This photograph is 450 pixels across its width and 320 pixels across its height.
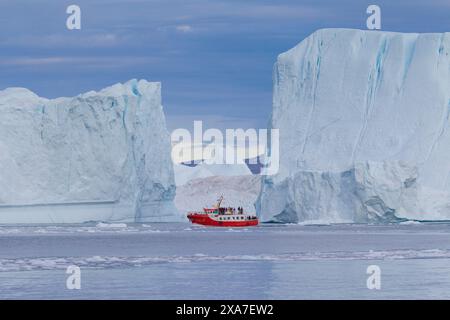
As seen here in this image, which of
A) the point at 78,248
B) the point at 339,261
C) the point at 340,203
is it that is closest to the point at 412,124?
the point at 340,203

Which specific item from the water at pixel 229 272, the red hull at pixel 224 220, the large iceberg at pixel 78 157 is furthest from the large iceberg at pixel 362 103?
the water at pixel 229 272

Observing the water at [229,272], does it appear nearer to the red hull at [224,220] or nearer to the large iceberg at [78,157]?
the large iceberg at [78,157]

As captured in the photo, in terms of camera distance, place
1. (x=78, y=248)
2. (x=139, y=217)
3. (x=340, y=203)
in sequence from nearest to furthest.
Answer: (x=78, y=248)
(x=340, y=203)
(x=139, y=217)

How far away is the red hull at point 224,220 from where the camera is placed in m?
39.9

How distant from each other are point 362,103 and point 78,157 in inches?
475

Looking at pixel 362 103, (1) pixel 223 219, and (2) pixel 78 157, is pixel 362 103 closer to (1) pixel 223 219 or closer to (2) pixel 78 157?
(1) pixel 223 219

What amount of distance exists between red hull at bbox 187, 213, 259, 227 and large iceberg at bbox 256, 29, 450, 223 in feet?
2.68

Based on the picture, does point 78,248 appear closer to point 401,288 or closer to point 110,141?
point 401,288

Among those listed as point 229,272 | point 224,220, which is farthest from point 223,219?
point 229,272

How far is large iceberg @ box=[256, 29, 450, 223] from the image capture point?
1543 inches

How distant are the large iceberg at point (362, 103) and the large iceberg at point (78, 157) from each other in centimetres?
525

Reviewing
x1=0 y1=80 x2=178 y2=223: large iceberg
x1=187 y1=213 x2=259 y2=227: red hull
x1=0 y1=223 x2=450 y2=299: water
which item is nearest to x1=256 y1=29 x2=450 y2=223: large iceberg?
x1=187 y1=213 x2=259 y2=227: red hull
